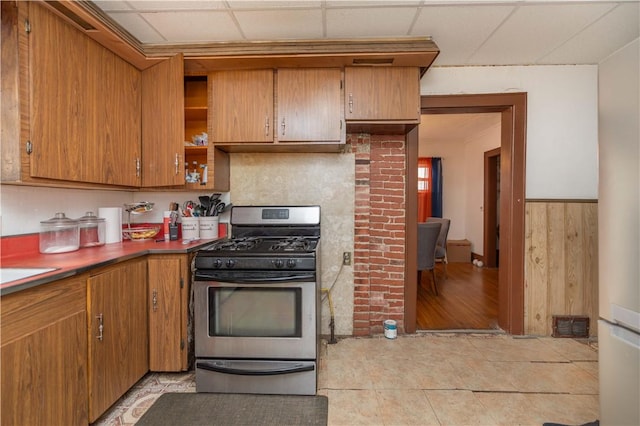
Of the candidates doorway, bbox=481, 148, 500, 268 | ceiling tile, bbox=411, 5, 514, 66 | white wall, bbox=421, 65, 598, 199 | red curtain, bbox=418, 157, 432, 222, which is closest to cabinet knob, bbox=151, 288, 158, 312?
ceiling tile, bbox=411, 5, 514, 66

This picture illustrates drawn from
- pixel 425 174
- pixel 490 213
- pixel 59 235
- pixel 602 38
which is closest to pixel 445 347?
pixel 602 38

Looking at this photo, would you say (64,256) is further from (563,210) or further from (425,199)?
(425,199)

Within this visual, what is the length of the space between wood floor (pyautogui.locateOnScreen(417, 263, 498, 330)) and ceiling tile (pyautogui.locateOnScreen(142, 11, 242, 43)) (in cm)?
284

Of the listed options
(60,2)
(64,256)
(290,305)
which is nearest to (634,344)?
(290,305)

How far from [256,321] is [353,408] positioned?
740 mm

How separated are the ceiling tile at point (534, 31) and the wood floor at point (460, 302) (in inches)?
92.2

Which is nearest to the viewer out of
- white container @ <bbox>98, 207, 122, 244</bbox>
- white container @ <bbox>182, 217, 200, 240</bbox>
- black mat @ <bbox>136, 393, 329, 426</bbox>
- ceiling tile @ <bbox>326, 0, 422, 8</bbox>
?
black mat @ <bbox>136, 393, 329, 426</bbox>

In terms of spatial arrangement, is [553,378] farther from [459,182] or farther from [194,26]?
[459,182]

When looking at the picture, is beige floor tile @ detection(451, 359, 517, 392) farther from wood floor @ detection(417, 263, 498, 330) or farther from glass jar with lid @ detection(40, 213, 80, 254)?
glass jar with lid @ detection(40, 213, 80, 254)

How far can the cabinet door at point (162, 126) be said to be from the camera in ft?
7.13

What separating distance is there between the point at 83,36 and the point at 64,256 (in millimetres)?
1283

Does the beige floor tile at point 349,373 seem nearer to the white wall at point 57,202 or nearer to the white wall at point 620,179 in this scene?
the white wall at point 620,179

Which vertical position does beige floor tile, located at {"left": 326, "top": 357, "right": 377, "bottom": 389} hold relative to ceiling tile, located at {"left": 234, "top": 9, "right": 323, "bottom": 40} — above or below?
below

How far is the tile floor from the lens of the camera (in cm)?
164
